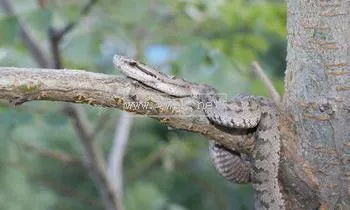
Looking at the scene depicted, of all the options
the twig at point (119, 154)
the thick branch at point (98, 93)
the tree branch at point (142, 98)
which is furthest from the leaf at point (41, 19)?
the thick branch at point (98, 93)

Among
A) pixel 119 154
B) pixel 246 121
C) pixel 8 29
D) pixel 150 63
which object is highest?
pixel 150 63

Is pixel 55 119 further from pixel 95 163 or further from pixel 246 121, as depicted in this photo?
pixel 246 121

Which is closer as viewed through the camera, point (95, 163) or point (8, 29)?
point (8, 29)

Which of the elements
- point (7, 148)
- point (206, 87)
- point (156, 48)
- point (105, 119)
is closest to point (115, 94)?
point (206, 87)

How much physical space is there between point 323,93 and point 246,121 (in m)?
0.14

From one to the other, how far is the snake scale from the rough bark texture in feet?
0.16

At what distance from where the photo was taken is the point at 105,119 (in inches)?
89.4

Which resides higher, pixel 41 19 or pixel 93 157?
pixel 41 19

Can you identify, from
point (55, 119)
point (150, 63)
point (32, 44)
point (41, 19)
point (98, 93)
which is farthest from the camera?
point (150, 63)

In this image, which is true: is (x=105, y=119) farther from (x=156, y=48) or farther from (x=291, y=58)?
(x=291, y=58)

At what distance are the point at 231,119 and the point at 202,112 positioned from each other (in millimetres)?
81

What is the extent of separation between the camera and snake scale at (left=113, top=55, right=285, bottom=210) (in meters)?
1.16

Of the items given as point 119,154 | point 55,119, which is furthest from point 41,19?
point 119,154

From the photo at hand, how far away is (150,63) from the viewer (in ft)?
8.46
